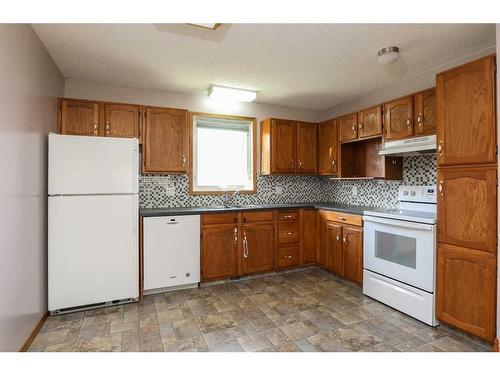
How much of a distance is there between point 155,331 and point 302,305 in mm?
1356

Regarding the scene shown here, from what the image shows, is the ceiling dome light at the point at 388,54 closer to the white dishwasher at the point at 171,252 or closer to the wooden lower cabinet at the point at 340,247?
the wooden lower cabinet at the point at 340,247

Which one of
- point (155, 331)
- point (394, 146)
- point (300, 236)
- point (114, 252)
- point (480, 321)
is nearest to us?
point (480, 321)

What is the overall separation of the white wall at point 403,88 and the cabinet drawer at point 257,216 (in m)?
1.94

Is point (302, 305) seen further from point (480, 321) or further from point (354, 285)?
point (480, 321)

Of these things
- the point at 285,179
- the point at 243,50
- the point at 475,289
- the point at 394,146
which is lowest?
the point at 475,289

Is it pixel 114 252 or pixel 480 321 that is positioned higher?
pixel 114 252

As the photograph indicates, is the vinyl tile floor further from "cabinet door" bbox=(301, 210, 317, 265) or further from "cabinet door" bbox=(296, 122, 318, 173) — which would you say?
"cabinet door" bbox=(296, 122, 318, 173)

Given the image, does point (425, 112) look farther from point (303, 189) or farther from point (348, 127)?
point (303, 189)

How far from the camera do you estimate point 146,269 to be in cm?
289

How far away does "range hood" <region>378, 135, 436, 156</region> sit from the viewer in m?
2.47

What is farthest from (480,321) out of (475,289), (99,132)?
(99,132)

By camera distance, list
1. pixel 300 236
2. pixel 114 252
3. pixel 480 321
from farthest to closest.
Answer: pixel 300 236, pixel 114 252, pixel 480 321

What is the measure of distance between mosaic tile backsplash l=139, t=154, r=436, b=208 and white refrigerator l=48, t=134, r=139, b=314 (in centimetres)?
74

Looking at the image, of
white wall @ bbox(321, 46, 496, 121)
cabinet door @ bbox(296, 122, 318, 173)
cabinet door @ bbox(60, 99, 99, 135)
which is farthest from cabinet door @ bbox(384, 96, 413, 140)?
cabinet door @ bbox(60, 99, 99, 135)
